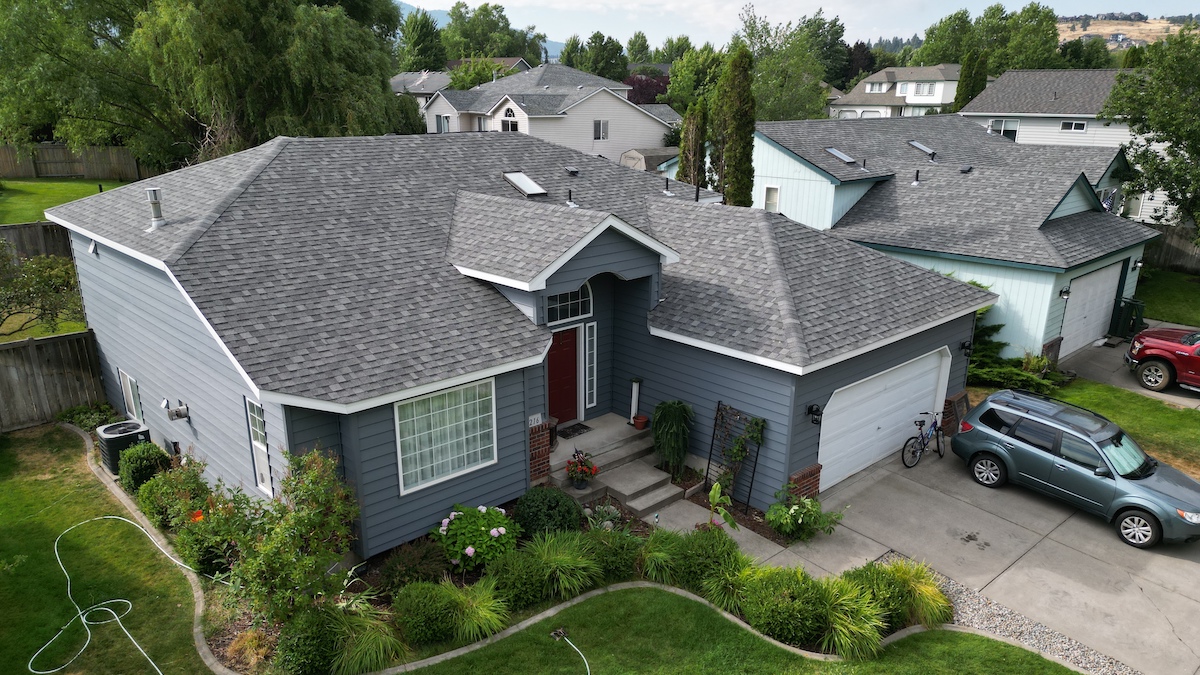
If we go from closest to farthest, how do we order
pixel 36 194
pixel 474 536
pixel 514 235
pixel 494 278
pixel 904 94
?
pixel 474 536 → pixel 494 278 → pixel 514 235 → pixel 36 194 → pixel 904 94

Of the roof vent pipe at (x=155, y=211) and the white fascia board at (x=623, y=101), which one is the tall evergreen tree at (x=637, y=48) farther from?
the roof vent pipe at (x=155, y=211)

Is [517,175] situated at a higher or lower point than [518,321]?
higher

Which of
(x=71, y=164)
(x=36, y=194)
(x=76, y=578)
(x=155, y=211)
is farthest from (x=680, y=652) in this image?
(x=71, y=164)

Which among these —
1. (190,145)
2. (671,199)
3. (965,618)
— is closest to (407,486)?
(965,618)

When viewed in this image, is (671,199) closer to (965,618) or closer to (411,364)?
(411,364)

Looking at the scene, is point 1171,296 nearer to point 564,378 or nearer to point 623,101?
point 564,378

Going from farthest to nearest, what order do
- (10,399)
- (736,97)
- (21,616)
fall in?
(736,97)
(10,399)
(21,616)
